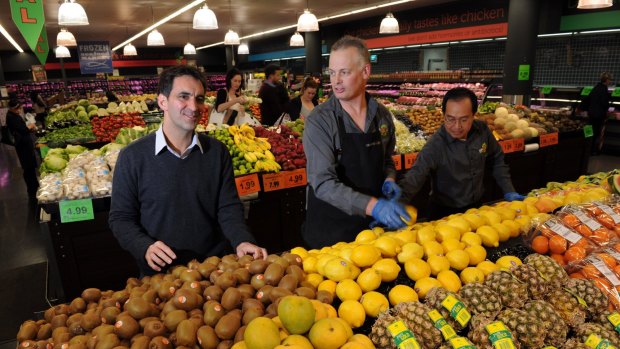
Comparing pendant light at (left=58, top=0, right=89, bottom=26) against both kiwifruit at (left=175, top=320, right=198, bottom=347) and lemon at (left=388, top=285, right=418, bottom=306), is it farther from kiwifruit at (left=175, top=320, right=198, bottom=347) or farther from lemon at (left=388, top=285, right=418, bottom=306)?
lemon at (left=388, top=285, right=418, bottom=306)

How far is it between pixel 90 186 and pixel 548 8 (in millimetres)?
10842

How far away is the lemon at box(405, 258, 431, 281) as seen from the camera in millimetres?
1725

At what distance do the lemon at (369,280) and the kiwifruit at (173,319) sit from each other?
700mm

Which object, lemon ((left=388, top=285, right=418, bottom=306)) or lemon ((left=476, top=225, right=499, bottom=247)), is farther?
lemon ((left=476, top=225, right=499, bottom=247))

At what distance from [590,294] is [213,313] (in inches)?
59.2

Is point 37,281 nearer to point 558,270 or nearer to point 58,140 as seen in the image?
point 58,140

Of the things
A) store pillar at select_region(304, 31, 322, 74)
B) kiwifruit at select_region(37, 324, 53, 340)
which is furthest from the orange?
store pillar at select_region(304, 31, 322, 74)

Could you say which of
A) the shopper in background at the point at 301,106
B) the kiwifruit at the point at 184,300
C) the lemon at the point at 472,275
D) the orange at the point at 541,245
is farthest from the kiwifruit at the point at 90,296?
the shopper in background at the point at 301,106

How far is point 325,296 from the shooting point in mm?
1590

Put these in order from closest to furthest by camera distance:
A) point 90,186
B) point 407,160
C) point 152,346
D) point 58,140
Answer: point 152,346, point 90,186, point 407,160, point 58,140

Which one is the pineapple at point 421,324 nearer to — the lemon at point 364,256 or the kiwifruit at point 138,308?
the lemon at point 364,256

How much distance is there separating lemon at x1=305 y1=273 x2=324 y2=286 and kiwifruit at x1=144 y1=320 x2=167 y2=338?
1.98 feet

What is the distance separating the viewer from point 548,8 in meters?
10.0

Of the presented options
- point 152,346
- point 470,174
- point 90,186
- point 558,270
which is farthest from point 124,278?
point 558,270
